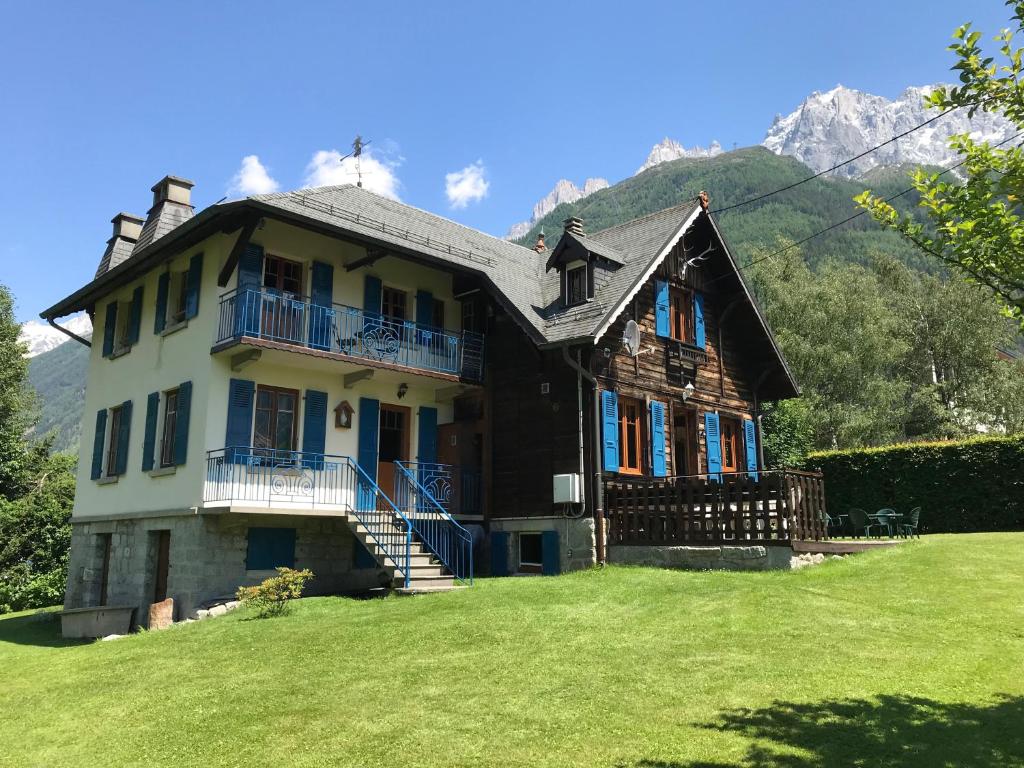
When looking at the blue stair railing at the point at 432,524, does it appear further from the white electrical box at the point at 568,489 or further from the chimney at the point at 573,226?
the chimney at the point at 573,226

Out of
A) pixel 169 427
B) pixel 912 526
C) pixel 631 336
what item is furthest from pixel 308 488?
pixel 912 526

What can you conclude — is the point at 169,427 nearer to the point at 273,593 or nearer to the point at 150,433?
the point at 150,433

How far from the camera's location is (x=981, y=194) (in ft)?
20.4

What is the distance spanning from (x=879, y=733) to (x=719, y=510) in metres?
9.02

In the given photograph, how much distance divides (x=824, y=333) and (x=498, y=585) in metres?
29.0

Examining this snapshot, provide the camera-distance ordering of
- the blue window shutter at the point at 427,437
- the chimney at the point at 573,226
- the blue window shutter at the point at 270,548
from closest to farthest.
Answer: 1. the blue window shutter at the point at 270,548
2. the blue window shutter at the point at 427,437
3. the chimney at the point at 573,226

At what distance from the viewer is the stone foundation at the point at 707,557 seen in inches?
543

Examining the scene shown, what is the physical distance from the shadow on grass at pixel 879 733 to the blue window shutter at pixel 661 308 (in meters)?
12.9

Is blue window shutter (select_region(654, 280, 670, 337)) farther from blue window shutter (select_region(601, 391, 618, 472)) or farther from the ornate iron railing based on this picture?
the ornate iron railing

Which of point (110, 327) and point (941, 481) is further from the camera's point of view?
point (941, 481)

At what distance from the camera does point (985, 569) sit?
12.7m

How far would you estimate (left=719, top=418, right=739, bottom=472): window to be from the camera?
Answer: 69.1ft

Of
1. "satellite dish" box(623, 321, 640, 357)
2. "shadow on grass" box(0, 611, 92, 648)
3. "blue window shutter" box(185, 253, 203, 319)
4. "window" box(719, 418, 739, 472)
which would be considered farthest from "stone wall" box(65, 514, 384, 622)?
"window" box(719, 418, 739, 472)

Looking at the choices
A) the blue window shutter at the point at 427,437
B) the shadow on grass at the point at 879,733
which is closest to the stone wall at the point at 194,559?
the blue window shutter at the point at 427,437
